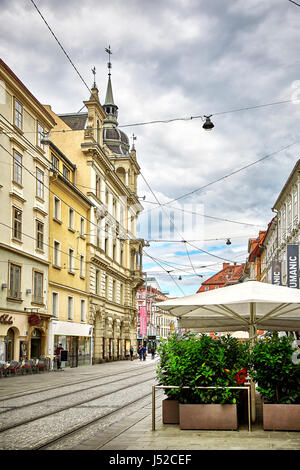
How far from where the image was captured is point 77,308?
141 feet

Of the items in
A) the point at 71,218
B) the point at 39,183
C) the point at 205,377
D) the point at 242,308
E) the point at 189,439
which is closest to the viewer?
the point at 189,439

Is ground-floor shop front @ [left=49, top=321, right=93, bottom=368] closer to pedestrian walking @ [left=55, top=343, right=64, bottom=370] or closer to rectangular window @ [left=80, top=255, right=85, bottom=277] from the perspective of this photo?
pedestrian walking @ [left=55, top=343, right=64, bottom=370]

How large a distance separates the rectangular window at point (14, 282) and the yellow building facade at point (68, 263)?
5533 millimetres

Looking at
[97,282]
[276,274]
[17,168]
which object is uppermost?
[17,168]

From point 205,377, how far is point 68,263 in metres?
32.2

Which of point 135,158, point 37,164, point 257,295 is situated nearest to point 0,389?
point 257,295

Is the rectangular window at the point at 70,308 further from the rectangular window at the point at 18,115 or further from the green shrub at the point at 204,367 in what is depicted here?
the green shrub at the point at 204,367

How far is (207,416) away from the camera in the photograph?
9.39 m

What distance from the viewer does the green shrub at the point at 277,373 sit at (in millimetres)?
9352

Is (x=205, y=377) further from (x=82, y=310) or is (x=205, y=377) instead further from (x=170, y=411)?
(x=82, y=310)

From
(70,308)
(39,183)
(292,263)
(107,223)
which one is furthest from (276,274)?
(107,223)

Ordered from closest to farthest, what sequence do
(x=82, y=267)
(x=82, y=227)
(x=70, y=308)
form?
(x=70, y=308) → (x=82, y=267) → (x=82, y=227)

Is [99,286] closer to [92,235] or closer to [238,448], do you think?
[92,235]

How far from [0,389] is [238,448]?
14215 mm
